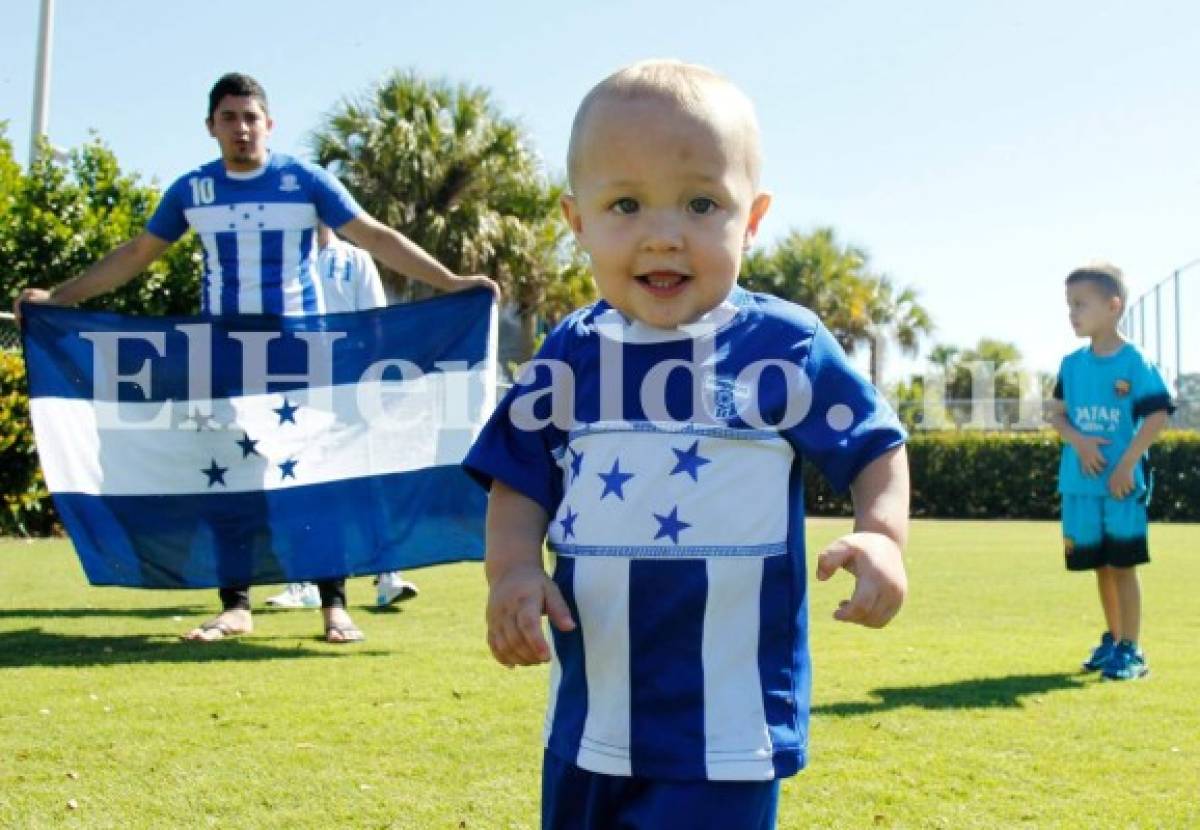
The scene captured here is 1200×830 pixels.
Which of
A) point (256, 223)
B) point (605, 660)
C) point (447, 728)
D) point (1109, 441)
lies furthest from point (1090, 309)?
point (605, 660)

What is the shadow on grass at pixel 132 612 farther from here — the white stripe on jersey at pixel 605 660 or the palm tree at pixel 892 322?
the palm tree at pixel 892 322

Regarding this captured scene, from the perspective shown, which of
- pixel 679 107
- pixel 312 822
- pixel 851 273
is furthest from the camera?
pixel 851 273

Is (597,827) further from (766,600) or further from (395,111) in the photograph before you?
(395,111)

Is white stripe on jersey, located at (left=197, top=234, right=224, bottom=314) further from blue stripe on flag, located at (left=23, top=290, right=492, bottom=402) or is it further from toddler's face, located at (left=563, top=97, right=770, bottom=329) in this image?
toddler's face, located at (left=563, top=97, right=770, bottom=329)

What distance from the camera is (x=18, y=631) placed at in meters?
5.68

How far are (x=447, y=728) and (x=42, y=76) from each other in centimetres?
1738

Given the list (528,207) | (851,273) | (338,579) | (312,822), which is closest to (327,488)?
(338,579)

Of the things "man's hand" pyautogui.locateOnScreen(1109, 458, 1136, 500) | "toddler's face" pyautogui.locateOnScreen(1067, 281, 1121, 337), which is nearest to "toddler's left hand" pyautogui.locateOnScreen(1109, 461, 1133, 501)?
"man's hand" pyautogui.locateOnScreen(1109, 458, 1136, 500)

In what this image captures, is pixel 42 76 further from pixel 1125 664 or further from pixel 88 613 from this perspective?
pixel 1125 664

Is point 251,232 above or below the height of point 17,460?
above

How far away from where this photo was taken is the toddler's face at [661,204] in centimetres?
180

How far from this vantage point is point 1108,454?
5602mm

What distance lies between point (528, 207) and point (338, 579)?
775 inches

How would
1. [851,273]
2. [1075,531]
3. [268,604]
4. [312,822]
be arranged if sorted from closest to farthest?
[312,822] → [1075,531] → [268,604] → [851,273]
